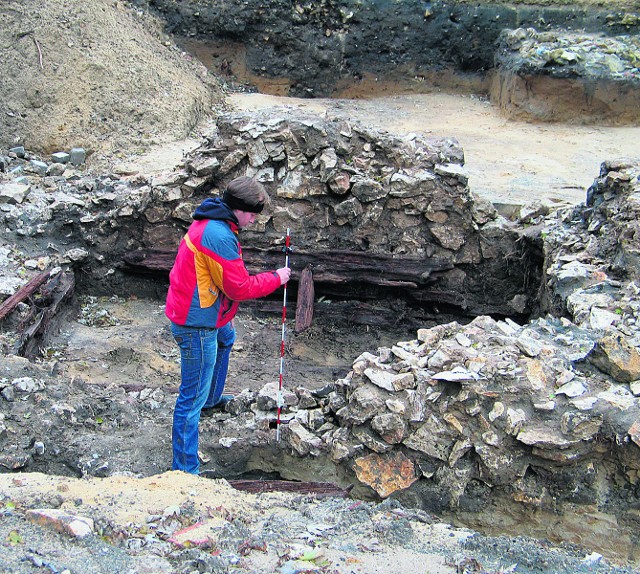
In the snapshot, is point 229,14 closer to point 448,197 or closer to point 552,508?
point 448,197

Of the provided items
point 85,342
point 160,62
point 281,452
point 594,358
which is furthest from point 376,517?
point 160,62

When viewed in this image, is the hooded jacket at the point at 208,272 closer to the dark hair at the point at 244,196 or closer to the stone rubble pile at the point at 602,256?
the dark hair at the point at 244,196

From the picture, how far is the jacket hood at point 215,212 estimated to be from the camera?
429cm

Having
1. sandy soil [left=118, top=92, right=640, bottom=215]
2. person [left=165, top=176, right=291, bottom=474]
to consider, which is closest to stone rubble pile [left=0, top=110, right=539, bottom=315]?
sandy soil [left=118, top=92, right=640, bottom=215]

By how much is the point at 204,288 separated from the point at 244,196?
0.59 m

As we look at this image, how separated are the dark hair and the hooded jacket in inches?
2.2

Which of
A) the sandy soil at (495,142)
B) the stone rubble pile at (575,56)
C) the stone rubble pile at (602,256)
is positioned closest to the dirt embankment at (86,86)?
the sandy soil at (495,142)

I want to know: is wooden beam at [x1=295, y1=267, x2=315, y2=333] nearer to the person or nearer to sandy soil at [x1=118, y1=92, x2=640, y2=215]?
the person

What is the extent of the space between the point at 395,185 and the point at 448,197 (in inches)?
22.1

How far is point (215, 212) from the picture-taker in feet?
14.1

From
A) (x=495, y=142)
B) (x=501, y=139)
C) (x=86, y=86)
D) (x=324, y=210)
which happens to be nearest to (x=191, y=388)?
(x=324, y=210)

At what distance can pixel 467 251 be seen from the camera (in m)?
7.62

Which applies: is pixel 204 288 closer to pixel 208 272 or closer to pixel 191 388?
pixel 208 272

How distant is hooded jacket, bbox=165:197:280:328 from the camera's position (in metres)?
4.22
